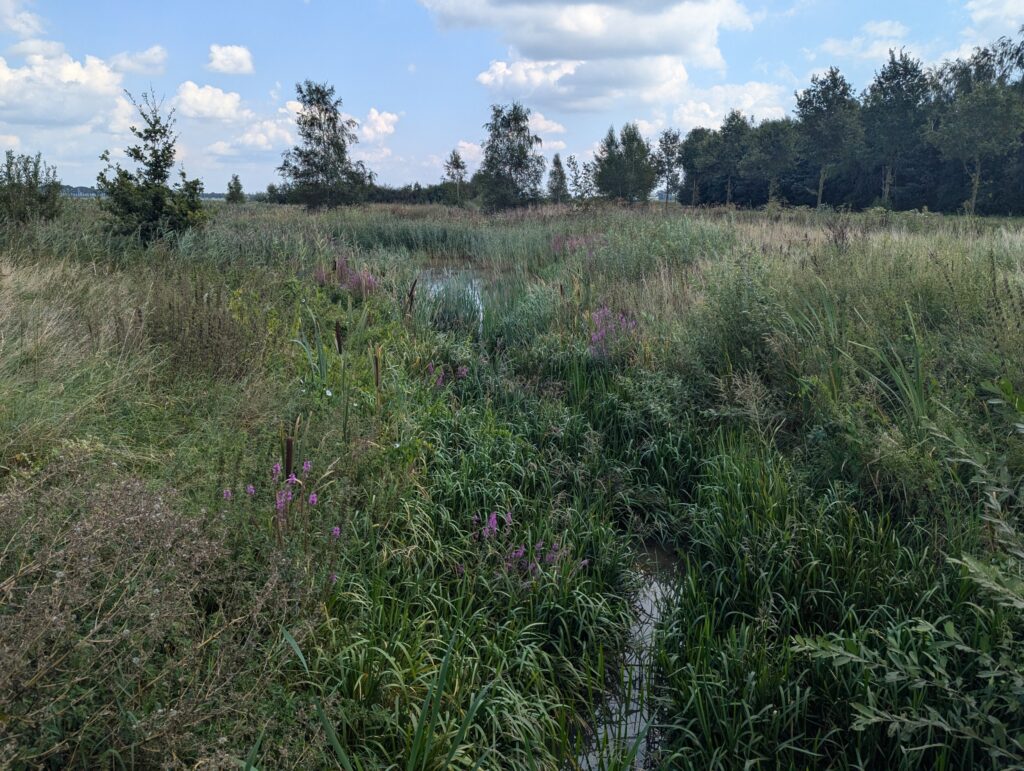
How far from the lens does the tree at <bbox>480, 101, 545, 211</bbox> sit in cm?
2838

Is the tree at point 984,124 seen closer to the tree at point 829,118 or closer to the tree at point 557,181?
the tree at point 829,118

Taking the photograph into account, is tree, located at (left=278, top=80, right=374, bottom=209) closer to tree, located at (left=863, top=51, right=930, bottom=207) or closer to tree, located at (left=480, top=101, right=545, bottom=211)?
tree, located at (left=480, top=101, right=545, bottom=211)

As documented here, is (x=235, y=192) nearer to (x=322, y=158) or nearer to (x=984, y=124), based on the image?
(x=322, y=158)

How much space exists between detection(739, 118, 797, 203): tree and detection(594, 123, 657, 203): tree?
6379 millimetres

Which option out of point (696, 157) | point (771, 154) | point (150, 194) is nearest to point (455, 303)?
point (150, 194)

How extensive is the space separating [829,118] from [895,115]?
5.07 metres

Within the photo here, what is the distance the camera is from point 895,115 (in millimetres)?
33156

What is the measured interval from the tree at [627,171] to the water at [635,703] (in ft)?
96.6

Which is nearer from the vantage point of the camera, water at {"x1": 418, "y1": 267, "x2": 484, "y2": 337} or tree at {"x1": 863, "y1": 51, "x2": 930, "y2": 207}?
water at {"x1": 418, "y1": 267, "x2": 484, "y2": 337}

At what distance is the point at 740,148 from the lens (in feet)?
136

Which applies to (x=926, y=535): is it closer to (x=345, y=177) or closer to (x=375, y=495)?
(x=375, y=495)

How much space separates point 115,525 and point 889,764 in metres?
2.74

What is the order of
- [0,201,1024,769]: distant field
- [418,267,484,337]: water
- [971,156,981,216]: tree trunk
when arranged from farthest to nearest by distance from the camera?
[971,156,981,216]: tree trunk
[418,267,484,337]: water
[0,201,1024,769]: distant field

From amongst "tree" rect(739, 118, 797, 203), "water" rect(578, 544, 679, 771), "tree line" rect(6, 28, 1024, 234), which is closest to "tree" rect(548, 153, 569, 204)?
"tree line" rect(6, 28, 1024, 234)
